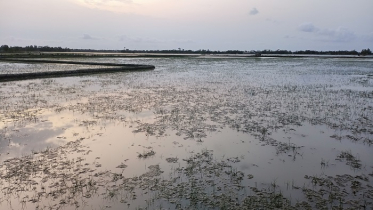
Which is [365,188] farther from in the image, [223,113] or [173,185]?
[223,113]

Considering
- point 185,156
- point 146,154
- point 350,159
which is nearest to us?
point 350,159

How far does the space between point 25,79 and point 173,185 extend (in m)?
20.6

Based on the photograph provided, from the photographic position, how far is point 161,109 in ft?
35.4

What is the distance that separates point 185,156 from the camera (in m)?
6.01

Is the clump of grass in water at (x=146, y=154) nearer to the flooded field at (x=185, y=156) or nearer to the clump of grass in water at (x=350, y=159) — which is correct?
the flooded field at (x=185, y=156)

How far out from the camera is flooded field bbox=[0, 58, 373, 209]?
4.29 metres

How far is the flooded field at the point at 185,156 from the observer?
4289mm

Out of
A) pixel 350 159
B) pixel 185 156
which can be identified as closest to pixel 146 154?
pixel 185 156

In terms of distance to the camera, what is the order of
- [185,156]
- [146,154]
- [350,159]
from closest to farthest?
[350,159], [185,156], [146,154]

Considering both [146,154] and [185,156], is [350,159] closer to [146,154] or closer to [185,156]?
[185,156]

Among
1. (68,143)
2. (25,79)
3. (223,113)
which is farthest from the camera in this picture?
(25,79)

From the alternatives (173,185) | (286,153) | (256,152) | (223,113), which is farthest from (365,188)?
(223,113)

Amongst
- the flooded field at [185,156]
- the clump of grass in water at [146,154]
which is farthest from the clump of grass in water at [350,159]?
the clump of grass in water at [146,154]

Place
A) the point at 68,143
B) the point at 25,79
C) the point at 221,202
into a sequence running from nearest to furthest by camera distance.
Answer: the point at 221,202 < the point at 68,143 < the point at 25,79
